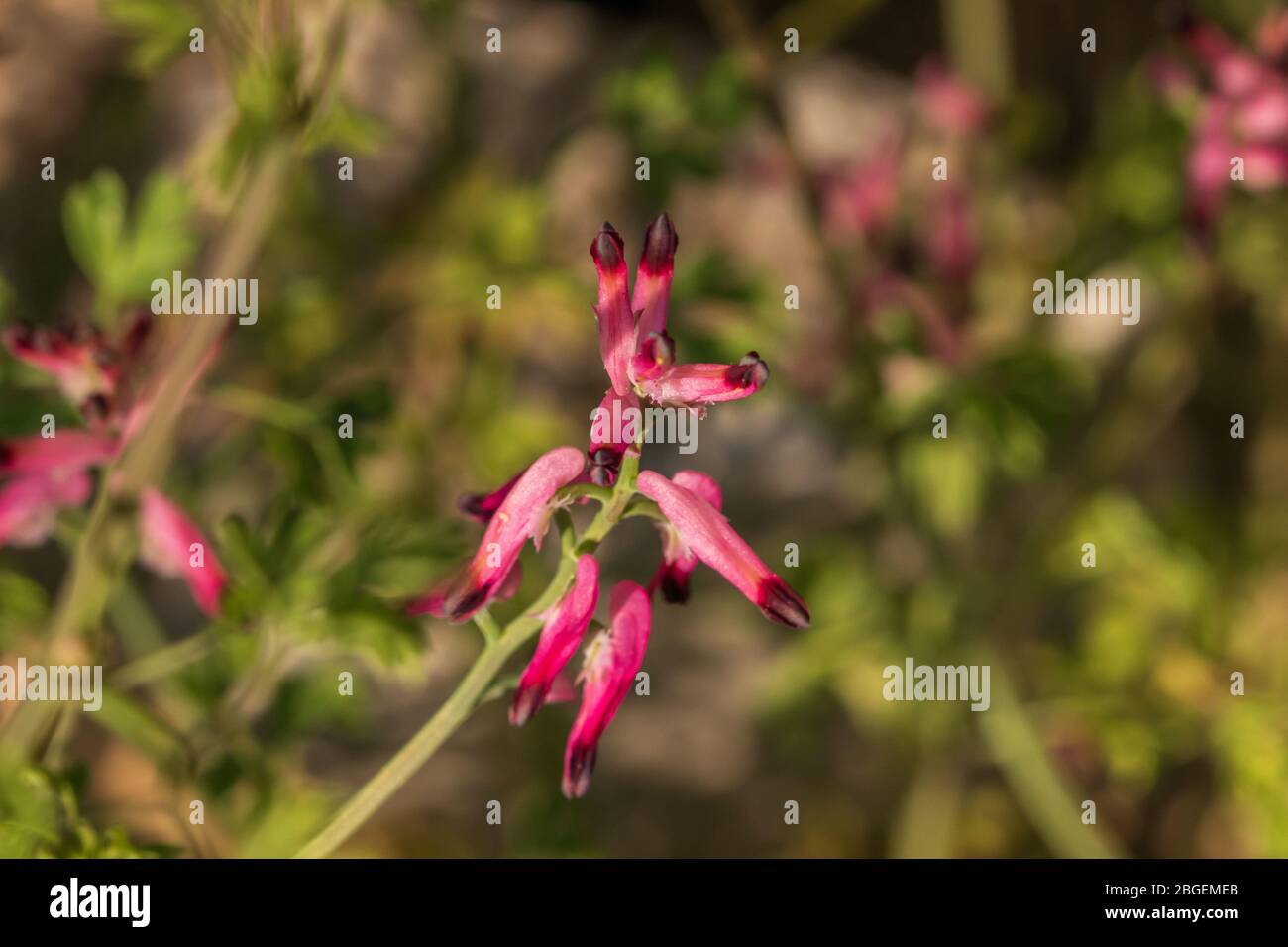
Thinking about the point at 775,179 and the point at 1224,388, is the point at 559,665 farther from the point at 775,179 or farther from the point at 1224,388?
the point at 1224,388

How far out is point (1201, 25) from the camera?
202 centimetres

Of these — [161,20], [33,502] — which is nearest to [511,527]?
[33,502]

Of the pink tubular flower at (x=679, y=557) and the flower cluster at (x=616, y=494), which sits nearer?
the flower cluster at (x=616, y=494)

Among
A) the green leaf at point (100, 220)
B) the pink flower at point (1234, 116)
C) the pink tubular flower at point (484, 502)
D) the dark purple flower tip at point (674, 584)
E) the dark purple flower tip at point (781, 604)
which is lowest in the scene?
the dark purple flower tip at point (781, 604)

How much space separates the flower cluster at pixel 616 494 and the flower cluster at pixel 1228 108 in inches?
56.0

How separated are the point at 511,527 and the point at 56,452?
0.74 m

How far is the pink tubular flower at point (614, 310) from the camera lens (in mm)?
1012

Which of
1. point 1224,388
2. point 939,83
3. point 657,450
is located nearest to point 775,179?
point 939,83

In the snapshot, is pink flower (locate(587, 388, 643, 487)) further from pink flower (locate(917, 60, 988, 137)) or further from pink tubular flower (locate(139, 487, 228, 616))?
pink flower (locate(917, 60, 988, 137))

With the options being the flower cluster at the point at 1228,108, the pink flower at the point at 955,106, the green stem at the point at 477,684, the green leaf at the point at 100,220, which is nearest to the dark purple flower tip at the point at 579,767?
the green stem at the point at 477,684

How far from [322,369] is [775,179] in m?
1.26

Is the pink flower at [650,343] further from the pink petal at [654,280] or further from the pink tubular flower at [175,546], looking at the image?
the pink tubular flower at [175,546]

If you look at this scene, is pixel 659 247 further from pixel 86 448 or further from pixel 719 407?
pixel 719 407

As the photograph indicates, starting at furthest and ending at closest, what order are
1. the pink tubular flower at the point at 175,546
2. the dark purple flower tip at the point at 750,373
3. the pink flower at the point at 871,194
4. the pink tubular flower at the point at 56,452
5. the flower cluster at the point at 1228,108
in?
1. the pink flower at the point at 871,194
2. the flower cluster at the point at 1228,108
3. the pink tubular flower at the point at 175,546
4. the pink tubular flower at the point at 56,452
5. the dark purple flower tip at the point at 750,373
